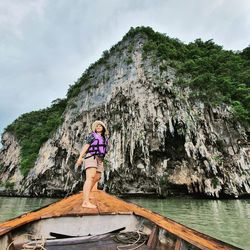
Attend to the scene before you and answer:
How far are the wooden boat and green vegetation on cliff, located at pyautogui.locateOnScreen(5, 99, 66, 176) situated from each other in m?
20.4

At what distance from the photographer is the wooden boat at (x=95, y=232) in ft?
6.79

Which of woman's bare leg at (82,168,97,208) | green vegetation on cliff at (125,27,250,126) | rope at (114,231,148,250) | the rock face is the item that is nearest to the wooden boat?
rope at (114,231,148,250)

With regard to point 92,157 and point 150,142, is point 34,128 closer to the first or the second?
point 150,142

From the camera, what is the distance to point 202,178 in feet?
45.1

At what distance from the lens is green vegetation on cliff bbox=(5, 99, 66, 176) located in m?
24.1

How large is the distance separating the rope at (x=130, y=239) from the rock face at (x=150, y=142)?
458 inches

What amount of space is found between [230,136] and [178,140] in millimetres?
3274

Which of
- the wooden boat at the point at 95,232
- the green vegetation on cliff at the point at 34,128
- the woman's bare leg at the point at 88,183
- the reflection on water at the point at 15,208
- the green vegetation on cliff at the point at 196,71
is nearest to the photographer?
the wooden boat at the point at 95,232

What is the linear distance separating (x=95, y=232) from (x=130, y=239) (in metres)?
0.49

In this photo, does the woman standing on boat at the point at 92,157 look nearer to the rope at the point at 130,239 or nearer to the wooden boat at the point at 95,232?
the wooden boat at the point at 95,232

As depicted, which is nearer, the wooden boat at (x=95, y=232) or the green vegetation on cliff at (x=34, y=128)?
the wooden boat at (x=95, y=232)

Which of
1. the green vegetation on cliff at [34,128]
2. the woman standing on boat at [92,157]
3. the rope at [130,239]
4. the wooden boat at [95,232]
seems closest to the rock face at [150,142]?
the green vegetation on cliff at [34,128]

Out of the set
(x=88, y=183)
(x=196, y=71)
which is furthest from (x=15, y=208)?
(x=196, y=71)

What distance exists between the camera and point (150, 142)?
15820 mm
